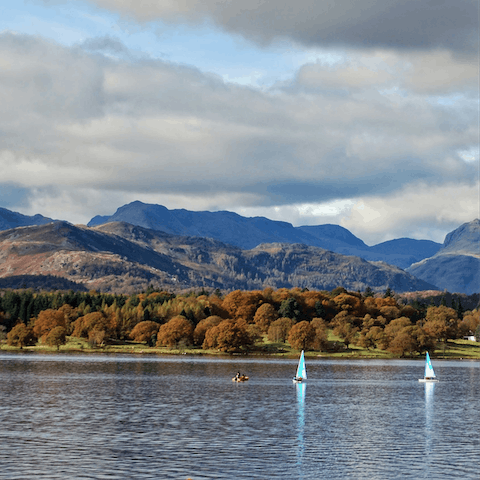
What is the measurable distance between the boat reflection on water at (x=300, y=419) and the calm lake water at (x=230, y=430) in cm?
19

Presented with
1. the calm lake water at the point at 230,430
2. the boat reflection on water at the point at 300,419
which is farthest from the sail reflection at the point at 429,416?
the boat reflection on water at the point at 300,419

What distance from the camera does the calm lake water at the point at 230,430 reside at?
5888 cm

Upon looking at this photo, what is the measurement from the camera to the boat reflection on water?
65125mm

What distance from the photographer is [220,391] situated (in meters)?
134

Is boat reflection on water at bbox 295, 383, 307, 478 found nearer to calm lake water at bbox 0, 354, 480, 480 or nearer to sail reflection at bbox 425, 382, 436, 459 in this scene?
calm lake water at bbox 0, 354, 480, 480

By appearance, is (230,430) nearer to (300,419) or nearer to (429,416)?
(300,419)

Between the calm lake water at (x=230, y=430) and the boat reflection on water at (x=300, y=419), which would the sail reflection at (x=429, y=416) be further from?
the boat reflection on water at (x=300, y=419)

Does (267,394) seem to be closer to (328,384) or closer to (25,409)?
(328,384)

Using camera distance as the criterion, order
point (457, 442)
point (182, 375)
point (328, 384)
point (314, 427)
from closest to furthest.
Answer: point (457, 442) → point (314, 427) → point (328, 384) → point (182, 375)

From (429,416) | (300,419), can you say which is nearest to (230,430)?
(300,419)

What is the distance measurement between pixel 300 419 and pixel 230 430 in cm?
1635

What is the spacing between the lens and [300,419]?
94.8 meters

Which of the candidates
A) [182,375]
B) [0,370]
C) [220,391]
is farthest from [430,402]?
[0,370]

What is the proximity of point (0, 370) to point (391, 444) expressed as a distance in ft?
411
